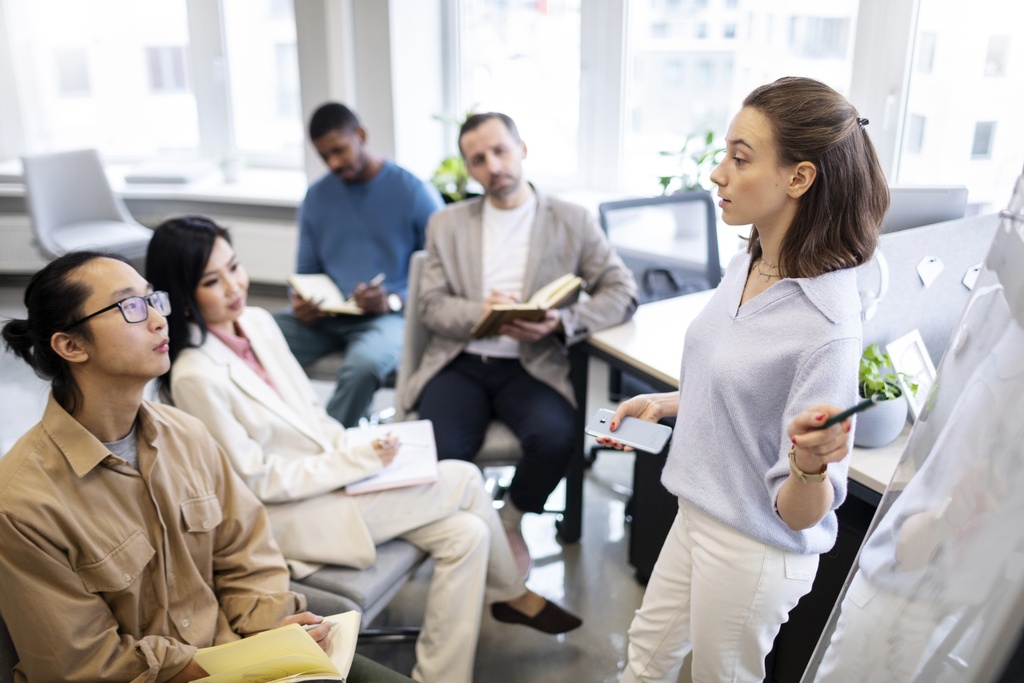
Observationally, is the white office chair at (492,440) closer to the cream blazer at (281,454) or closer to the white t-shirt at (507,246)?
the white t-shirt at (507,246)

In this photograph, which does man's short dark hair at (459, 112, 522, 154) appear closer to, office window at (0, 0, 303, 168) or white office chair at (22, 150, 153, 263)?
white office chair at (22, 150, 153, 263)

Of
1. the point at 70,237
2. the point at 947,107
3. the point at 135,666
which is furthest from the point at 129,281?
the point at 70,237

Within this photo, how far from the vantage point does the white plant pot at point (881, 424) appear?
5.84 ft

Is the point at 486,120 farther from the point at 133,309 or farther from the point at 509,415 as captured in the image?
the point at 133,309

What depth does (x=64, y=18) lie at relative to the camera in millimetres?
5438

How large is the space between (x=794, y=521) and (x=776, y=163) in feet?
1.74

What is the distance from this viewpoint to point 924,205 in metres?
2.26

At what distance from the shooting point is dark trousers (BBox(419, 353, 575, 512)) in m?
2.45

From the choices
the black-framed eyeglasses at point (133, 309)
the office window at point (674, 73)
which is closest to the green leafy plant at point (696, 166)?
the office window at point (674, 73)

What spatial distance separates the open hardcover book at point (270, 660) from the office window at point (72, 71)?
17.0ft

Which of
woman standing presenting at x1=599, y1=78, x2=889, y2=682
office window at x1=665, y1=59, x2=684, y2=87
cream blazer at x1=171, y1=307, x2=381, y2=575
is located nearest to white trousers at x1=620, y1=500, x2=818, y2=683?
woman standing presenting at x1=599, y1=78, x2=889, y2=682

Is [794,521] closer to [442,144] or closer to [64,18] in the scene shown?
[442,144]

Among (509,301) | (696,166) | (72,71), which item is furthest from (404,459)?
(72,71)

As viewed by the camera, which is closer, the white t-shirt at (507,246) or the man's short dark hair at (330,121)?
the white t-shirt at (507,246)
